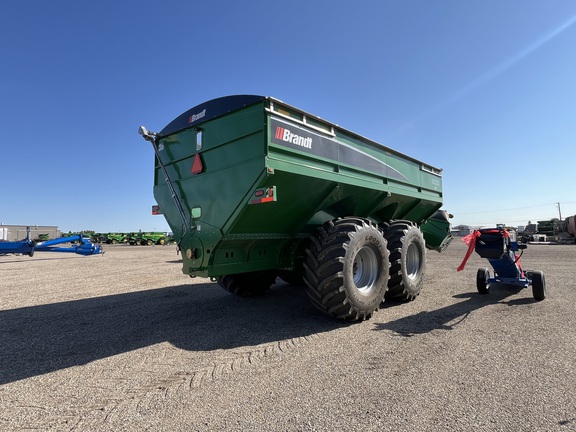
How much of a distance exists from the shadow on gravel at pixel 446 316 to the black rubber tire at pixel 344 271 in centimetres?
45

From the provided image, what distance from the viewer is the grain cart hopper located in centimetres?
403

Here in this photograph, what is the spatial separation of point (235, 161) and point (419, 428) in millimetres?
3290

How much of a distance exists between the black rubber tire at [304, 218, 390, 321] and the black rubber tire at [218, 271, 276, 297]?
6.21 ft

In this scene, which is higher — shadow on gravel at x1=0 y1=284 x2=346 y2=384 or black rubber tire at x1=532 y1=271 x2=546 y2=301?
black rubber tire at x1=532 y1=271 x2=546 y2=301

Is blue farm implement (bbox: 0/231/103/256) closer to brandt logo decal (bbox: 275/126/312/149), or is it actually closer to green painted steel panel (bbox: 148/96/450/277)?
green painted steel panel (bbox: 148/96/450/277)

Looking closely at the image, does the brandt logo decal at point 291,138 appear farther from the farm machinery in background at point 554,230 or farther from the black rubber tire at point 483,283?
the farm machinery in background at point 554,230

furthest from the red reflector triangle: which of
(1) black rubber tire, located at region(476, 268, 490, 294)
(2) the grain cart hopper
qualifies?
(1) black rubber tire, located at region(476, 268, 490, 294)

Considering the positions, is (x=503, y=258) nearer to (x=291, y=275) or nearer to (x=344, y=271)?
(x=344, y=271)

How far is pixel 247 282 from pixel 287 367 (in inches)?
129

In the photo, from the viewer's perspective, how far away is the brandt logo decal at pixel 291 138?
4002mm

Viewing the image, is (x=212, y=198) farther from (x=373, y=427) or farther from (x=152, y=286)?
(x=152, y=286)

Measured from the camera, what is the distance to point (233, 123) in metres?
4.20

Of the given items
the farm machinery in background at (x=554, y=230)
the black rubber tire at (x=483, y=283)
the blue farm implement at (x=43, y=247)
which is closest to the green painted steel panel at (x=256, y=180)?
the black rubber tire at (x=483, y=283)

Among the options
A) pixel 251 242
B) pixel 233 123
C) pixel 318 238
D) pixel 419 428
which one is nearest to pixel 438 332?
pixel 318 238
